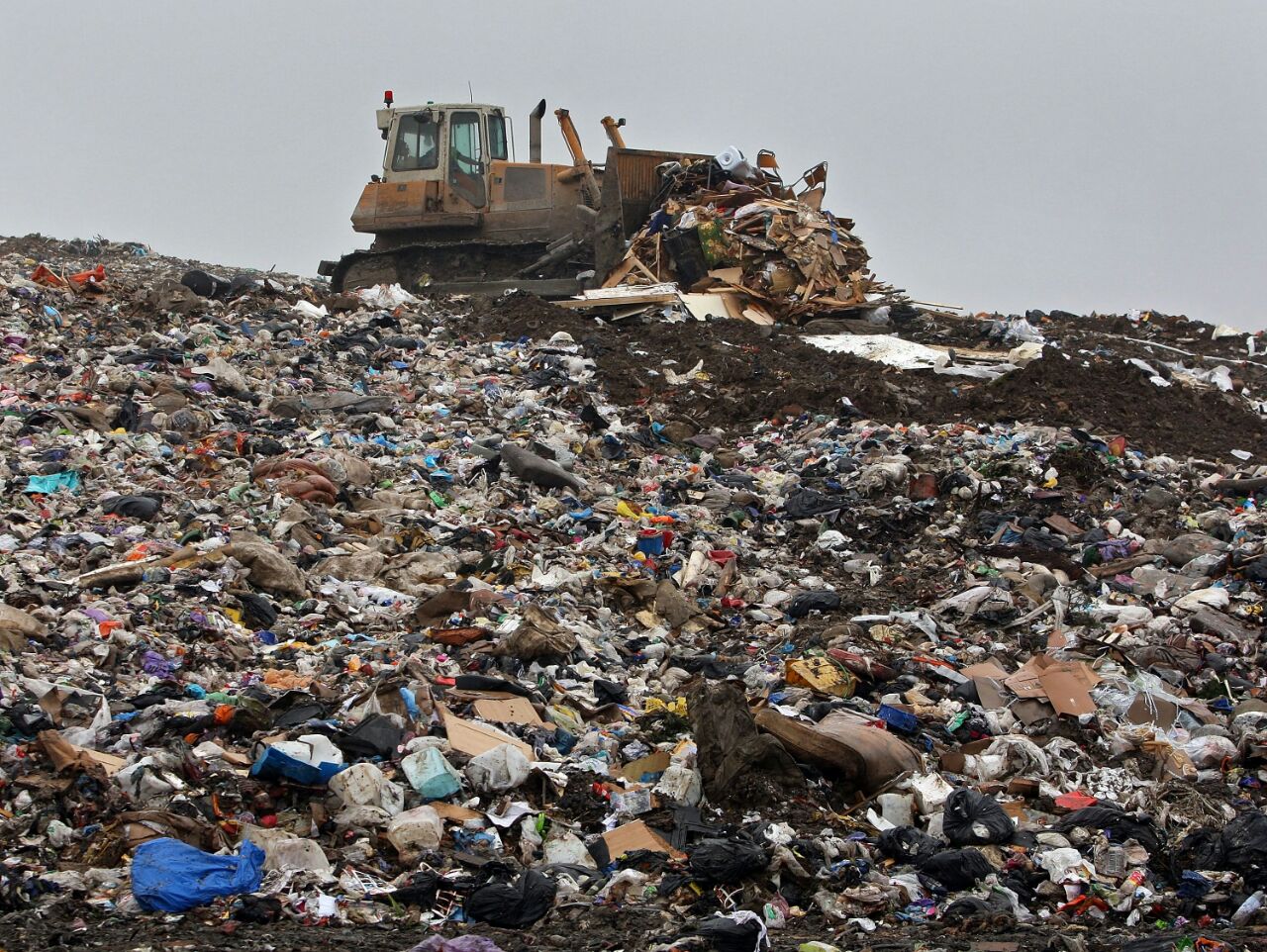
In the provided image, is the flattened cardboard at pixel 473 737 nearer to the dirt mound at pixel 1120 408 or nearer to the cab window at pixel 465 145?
the dirt mound at pixel 1120 408

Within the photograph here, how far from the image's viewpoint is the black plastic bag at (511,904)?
10.9 feet

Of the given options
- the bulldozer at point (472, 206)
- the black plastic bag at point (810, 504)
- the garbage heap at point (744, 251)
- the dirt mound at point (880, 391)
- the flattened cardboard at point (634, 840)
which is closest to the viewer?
the flattened cardboard at point (634, 840)

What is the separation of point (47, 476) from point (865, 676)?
445cm

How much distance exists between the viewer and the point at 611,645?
19.0ft

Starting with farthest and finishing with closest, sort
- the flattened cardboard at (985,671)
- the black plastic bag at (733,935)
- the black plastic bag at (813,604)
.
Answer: the black plastic bag at (813,604) < the flattened cardboard at (985,671) < the black plastic bag at (733,935)

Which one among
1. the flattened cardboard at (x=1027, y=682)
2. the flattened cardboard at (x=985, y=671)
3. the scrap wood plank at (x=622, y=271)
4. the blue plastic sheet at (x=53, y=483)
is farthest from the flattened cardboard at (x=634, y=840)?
the scrap wood plank at (x=622, y=271)

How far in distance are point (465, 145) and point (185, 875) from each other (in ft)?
42.2

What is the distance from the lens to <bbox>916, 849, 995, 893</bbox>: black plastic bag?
3615mm

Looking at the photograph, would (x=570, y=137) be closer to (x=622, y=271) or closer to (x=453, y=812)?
(x=622, y=271)

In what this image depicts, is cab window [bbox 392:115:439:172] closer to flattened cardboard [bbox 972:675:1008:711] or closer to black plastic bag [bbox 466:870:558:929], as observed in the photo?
flattened cardboard [bbox 972:675:1008:711]

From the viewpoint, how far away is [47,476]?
6.70m

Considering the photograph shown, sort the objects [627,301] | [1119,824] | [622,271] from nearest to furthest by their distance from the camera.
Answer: [1119,824]
[627,301]
[622,271]

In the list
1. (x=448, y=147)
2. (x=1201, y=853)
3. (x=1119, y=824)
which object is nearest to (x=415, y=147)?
(x=448, y=147)

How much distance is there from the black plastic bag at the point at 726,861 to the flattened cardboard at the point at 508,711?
1.21 m
